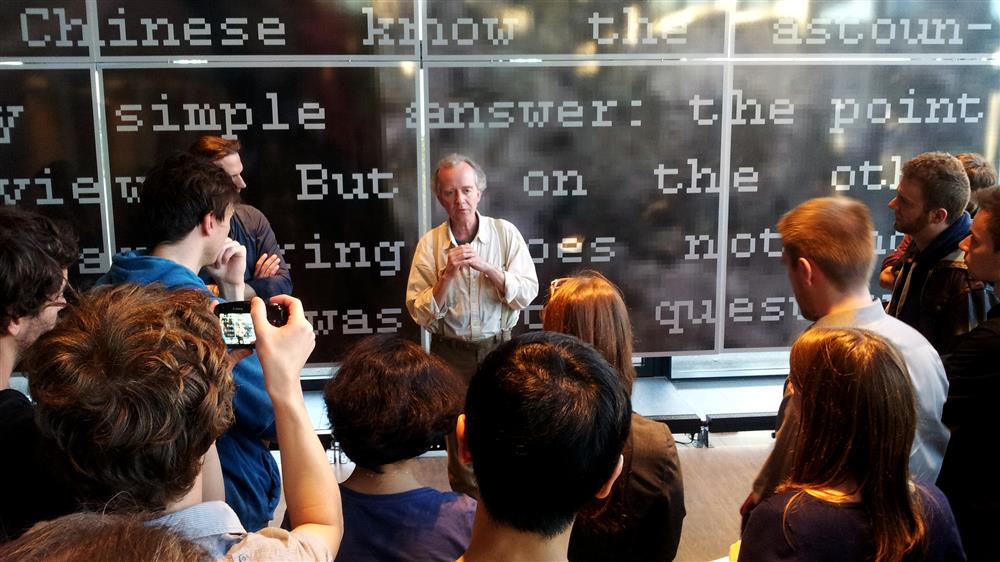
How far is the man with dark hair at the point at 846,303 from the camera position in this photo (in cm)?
177

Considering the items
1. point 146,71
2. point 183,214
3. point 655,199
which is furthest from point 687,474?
point 146,71

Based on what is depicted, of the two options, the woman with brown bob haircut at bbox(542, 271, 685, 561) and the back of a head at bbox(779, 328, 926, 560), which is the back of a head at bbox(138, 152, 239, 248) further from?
the back of a head at bbox(779, 328, 926, 560)

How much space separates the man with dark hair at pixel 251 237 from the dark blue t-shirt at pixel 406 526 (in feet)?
6.75

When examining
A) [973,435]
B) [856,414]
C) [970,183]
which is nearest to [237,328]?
[856,414]

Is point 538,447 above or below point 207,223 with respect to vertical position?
below

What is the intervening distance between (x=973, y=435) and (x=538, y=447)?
1.53 metres

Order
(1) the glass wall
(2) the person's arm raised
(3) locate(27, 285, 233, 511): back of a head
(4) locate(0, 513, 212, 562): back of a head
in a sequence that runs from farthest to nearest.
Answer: (1) the glass wall < (2) the person's arm raised < (3) locate(27, 285, 233, 511): back of a head < (4) locate(0, 513, 212, 562): back of a head

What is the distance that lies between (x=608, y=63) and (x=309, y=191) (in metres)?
1.73

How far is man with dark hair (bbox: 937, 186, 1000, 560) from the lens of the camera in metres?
1.92

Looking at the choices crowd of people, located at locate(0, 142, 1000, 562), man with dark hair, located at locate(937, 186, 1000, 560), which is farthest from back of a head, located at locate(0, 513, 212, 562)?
man with dark hair, located at locate(937, 186, 1000, 560)

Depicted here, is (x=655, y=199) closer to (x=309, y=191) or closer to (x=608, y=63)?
(x=608, y=63)

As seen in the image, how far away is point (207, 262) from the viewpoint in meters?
2.12

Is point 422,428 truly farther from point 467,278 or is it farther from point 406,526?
point 467,278

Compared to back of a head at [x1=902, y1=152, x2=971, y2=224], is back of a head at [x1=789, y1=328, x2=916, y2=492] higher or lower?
lower
